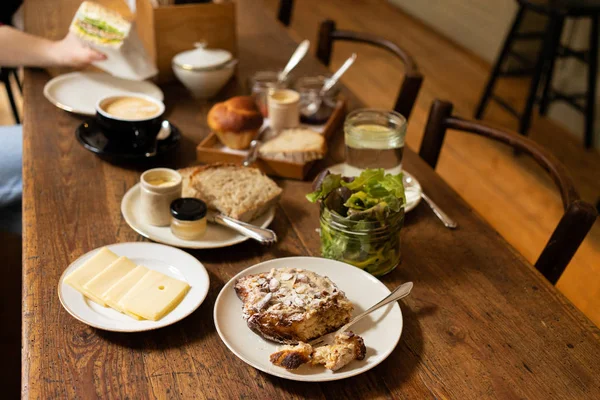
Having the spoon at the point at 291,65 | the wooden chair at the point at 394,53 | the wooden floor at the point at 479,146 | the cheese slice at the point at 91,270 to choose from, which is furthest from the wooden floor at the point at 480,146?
the cheese slice at the point at 91,270

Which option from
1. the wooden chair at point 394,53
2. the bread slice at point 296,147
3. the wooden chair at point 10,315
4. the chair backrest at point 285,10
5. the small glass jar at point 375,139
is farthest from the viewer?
the chair backrest at point 285,10

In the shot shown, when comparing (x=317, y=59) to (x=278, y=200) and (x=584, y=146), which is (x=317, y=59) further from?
(x=584, y=146)

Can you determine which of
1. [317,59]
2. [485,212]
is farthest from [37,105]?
[485,212]

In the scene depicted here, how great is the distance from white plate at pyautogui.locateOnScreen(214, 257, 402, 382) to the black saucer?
494 mm

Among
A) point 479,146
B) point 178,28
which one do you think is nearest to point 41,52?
point 178,28

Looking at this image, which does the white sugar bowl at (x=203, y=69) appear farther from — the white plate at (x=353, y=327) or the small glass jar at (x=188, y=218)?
the white plate at (x=353, y=327)

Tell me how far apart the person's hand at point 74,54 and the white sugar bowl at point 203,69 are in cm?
21

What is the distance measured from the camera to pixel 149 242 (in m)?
1.08

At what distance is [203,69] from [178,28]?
0.18m

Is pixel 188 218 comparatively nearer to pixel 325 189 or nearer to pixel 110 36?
pixel 325 189

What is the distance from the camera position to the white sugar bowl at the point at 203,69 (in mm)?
1615

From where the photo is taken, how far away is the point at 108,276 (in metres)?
0.96

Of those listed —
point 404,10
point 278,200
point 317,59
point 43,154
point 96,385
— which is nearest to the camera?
point 96,385

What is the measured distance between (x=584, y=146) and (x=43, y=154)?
9.80 ft
